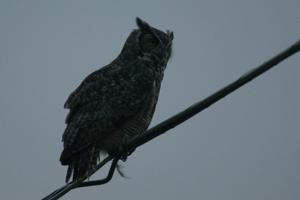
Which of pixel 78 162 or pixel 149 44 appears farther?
pixel 149 44

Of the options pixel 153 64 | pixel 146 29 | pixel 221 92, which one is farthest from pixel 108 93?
pixel 221 92

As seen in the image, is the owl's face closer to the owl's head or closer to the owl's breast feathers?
the owl's head

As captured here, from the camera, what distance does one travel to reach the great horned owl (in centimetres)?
434

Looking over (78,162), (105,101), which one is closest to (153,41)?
(105,101)

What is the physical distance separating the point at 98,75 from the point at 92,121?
667mm

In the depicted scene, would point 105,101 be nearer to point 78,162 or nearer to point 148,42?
point 78,162

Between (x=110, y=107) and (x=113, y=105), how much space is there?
3 cm

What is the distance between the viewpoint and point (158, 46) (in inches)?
208

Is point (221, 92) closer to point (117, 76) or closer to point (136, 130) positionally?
point (136, 130)

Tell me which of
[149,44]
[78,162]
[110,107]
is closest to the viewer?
[78,162]

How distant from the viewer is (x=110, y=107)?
4.61m

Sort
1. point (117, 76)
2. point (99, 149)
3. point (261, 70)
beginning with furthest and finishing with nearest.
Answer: point (117, 76) < point (99, 149) < point (261, 70)

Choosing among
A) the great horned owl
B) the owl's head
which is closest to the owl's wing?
the great horned owl

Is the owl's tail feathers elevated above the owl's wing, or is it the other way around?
the owl's wing
